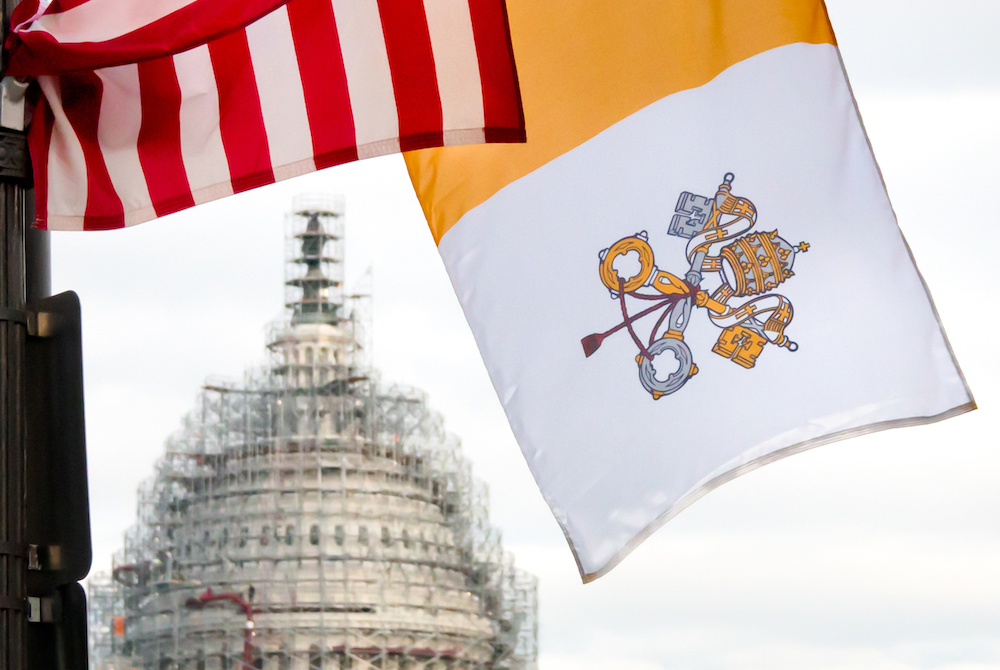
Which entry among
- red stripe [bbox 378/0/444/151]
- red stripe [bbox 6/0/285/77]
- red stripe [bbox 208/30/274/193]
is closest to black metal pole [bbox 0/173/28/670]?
red stripe [bbox 6/0/285/77]

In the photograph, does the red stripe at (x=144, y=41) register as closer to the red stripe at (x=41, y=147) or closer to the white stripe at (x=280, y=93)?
the red stripe at (x=41, y=147)

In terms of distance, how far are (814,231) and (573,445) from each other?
95 centimetres

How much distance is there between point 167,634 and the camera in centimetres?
6384

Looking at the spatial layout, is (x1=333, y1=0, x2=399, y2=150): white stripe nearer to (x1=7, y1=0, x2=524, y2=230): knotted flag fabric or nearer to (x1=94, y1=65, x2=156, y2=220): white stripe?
(x1=7, y1=0, x2=524, y2=230): knotted flag fabric

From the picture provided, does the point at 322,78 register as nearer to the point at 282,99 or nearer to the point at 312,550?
the point at 282,99

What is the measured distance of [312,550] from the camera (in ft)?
217

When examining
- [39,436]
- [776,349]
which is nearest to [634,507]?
[776,349]

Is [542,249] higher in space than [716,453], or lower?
higher

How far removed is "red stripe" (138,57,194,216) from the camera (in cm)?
369

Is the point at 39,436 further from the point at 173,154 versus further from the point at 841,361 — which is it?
the point at 841,361

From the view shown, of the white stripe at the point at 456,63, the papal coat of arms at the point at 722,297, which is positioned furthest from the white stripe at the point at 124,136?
the papal coat of arms at the point at 722,297

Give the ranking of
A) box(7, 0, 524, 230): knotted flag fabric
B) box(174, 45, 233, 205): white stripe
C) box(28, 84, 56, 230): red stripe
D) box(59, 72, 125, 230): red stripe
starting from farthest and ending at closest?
box(174, 45, 233, 205): white stripe < box(7, 0, 524, 230): knotted flag fabric < box(59, 72, 125, 230): red stripe < box(28, 84, 56, 230): red stripe

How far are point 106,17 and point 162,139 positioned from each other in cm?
38

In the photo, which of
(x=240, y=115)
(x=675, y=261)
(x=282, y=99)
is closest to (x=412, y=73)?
(x=282, y=99)
